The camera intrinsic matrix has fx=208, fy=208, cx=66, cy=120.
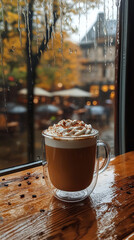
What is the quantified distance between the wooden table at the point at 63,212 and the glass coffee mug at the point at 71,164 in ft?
0.15

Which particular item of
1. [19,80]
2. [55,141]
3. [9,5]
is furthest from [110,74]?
[55,141]

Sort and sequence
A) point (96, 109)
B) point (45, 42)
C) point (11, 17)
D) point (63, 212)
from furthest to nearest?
point (96, 109) → point (45, 42) → point (11, 17) → point (63, 212)

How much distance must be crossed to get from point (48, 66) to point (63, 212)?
120 cm

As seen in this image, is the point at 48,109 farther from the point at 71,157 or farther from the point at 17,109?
the point at 71,157

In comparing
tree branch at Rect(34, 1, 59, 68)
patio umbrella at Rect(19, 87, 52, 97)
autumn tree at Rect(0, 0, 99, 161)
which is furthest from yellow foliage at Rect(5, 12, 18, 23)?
patio umbrella at Rect(19, 87, 52, 97)

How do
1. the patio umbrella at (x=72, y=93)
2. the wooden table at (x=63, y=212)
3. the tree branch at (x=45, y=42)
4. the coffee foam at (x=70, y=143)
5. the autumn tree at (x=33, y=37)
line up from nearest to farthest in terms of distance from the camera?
the wooden table at (x=63, y=212) < the coffee foam at (x=70, y=143) < the autumn tree at (x=33, y=37) < the tree branch at (x=45, y=42) < the patio umbrella at (x=72, y=93)

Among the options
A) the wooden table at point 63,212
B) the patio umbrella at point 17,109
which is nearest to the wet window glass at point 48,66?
the patio umbrella at point 17,109

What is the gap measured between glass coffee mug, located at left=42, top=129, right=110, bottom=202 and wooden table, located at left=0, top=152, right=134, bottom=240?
5cm

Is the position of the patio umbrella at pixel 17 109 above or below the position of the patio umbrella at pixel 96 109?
above

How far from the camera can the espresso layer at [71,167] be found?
772 millimetres

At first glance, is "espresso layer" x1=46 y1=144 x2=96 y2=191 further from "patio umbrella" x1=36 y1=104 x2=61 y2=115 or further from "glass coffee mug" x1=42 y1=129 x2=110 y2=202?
"patio umbrella" x1=36 y1=104 x2=61 y2=115

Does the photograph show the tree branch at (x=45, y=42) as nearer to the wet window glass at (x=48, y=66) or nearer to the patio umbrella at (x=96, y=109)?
the wet window glass at (x=48, y=66)

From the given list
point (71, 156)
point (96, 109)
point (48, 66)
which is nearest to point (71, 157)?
point (71, 156)

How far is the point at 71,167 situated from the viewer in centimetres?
78
